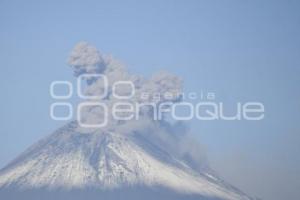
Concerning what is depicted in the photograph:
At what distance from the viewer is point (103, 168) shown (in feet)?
343

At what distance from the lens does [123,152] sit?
110m

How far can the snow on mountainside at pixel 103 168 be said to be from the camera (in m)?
99.1

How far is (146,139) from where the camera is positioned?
360 ft

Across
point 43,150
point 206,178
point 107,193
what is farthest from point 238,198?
point 43,150

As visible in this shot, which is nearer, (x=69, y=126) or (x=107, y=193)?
(x=107, y=193)

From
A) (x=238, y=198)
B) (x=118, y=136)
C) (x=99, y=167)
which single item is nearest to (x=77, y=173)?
(x=99, y=167)

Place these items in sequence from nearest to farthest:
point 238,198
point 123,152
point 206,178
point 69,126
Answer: point 238,198 → point 206,178 → point 123,152 → point 69,126

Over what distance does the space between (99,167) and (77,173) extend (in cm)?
364

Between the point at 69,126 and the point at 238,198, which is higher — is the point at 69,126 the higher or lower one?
the higher one

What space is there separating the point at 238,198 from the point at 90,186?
715 inches

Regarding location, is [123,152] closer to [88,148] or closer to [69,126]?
[88,148]

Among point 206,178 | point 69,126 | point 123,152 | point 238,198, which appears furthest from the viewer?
point 69,126

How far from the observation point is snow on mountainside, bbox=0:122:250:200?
99.1m

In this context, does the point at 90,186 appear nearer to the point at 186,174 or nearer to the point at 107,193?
the point at 107,193
